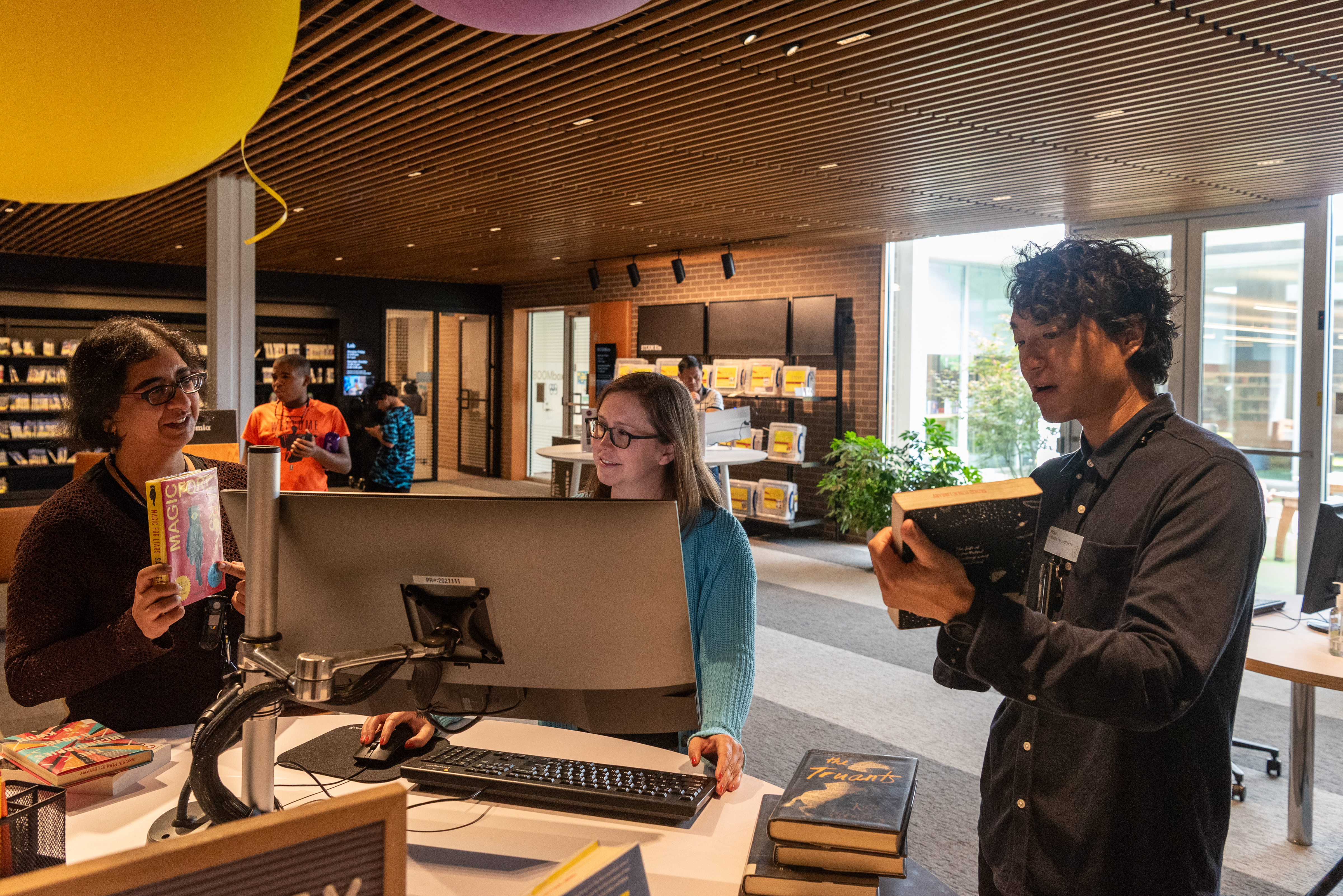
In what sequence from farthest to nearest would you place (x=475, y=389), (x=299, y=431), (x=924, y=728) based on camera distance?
(x=475, y=389)
(x=299, y=431)
(x=924, y=728)

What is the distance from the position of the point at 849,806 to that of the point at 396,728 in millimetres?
874

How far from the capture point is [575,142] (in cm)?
485

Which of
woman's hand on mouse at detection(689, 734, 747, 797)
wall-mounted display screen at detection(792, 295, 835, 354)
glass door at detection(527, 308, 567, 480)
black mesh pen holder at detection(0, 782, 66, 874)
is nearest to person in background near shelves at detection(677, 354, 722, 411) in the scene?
wall-mounted display screen at detection(792, 295, 835, 354)

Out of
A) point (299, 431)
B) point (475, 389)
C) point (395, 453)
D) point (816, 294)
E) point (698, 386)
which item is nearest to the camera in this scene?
point (299, 431)

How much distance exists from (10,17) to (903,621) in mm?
1465

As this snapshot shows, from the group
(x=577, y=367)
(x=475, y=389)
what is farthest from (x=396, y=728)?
(x=475, y=389)

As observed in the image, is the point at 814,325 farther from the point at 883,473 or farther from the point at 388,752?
the point at 388,752

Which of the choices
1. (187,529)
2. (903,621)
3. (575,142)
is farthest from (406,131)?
(903,621)

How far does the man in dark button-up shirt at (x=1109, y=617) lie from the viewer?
118 cm

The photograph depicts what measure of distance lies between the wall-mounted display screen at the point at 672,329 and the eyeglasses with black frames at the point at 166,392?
8.40 metres

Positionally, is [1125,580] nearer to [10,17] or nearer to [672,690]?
[672,690]

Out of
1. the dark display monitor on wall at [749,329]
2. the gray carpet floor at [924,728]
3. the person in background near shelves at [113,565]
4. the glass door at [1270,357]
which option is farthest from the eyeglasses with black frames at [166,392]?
the dark display monitor on wall at [749,329]

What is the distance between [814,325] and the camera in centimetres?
903

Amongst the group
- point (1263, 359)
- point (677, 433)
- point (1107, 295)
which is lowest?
point (677, 433)
